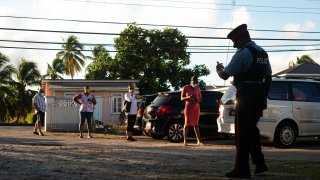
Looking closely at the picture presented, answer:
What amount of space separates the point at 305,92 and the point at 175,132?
4.04m

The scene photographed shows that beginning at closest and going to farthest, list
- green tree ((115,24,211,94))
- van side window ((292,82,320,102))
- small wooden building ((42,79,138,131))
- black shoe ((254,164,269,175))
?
black shoe ((254,164,269,175))
van side window ((292,82,320,102))
small wooden building ((42,79,138,131))
green tree ((115,24,211,94))

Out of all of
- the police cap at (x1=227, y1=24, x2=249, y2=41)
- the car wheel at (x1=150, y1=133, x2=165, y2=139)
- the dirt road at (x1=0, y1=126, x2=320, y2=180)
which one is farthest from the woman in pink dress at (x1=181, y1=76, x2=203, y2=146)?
the police cap at (x1=227, y1=24, x2=249, y2=41)

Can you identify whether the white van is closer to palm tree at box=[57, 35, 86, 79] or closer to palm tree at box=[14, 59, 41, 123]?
palm tree at box=[14, 59, 41, 123]

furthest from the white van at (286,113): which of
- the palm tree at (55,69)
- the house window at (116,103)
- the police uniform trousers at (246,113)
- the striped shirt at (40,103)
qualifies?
the palm tree at (55,69)

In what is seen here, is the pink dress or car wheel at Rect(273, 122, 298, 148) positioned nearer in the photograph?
car wheel at Rect(273, 122, 298, 148)

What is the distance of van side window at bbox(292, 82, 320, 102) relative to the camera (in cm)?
1243

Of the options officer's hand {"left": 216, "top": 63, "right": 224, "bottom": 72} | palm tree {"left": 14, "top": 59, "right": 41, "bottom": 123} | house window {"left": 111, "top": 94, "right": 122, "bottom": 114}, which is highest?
palm tree {"left": 14, "top": 59, "right": 41, "bottom": 123}

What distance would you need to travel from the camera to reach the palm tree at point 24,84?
5173cm

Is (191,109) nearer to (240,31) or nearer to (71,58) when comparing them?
(240,31)

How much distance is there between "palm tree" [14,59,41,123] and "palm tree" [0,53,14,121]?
1.31m

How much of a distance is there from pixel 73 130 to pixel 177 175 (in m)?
15.7

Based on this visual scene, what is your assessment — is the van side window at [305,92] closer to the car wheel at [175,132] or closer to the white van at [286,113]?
the white van at [286,113]

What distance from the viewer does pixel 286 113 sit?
474 inches

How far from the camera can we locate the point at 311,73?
135ft
